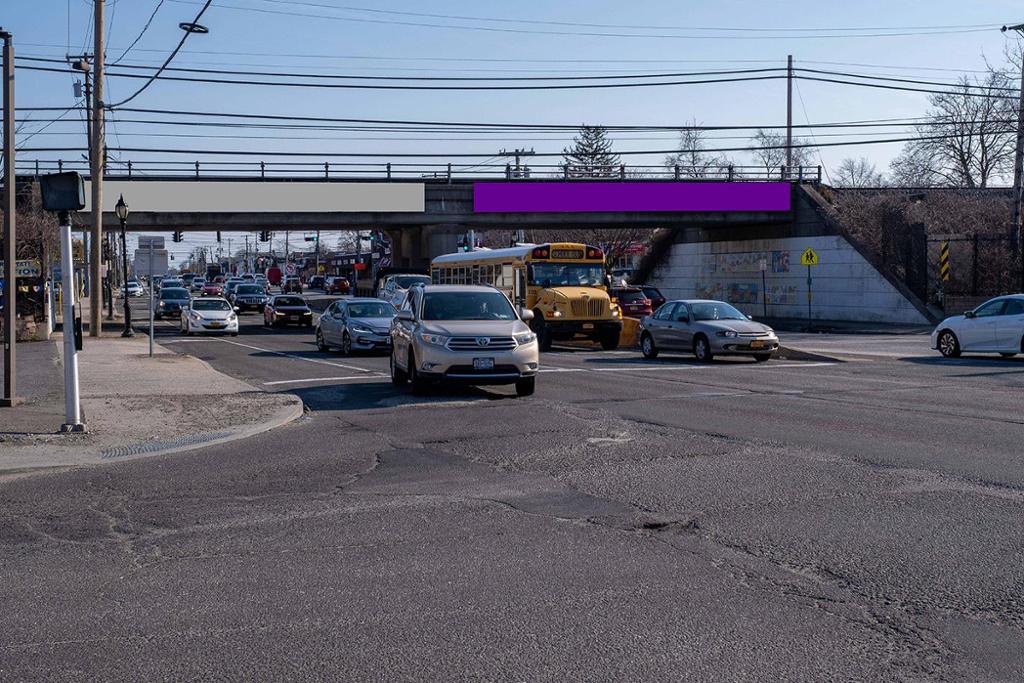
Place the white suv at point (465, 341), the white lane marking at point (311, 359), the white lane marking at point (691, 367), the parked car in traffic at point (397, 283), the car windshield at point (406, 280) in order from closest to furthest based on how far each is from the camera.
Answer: the white suv at point (465, 341) < the white lane marking at point (691, 367) < the white lane marking at point (311, 359) < the parked car in traffic at point (397, 283) < the car windshield at point (406, 280)

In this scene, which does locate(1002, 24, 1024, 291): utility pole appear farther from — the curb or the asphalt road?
the asphalt road

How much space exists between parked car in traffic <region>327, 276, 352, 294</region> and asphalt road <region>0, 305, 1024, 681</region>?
3000 inches

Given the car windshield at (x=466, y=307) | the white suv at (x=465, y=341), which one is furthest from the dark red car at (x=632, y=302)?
the white suv at (x=465, y=341)

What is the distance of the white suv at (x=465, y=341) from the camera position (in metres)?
16.7

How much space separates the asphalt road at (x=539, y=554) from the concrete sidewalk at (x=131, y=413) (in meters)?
0.76

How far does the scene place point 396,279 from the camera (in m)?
44.8

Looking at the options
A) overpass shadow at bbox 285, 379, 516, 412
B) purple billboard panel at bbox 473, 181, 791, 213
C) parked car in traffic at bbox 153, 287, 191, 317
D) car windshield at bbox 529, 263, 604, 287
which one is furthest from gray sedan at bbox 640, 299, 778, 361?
parked car in traffic at bbox 153, 287, 191, 317

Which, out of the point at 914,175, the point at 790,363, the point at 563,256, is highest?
the point at 914,175

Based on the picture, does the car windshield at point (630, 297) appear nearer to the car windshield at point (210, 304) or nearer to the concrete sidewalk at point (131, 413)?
the car windshield at point (210, 304)

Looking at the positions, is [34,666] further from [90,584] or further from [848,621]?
[848,621]

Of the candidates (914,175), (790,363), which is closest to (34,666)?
(790,363)

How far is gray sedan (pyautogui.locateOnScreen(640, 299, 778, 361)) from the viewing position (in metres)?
24.7

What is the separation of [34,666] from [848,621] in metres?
4.01

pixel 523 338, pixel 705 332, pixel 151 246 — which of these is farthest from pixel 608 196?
pixel 523 338
